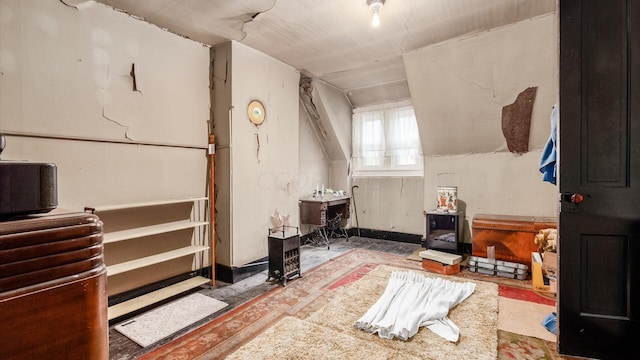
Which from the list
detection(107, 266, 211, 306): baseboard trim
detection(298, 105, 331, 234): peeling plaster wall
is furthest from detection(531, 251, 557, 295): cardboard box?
detection(107, 266, 211, 306): baseboard trim

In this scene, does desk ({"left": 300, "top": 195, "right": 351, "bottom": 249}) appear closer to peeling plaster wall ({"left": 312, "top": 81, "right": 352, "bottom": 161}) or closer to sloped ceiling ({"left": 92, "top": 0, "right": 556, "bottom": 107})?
peeling plaster wall ({"left": 312, "top": 81, "right": 352, "bottom": 161})

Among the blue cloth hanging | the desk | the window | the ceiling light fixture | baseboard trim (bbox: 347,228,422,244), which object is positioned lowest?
baseboard trim (bbox: 347,228,422,244)

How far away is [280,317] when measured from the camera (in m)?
2.47

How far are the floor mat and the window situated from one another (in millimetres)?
3641

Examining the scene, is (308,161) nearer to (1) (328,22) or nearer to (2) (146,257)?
(1) (328,22)

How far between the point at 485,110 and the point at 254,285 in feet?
11.9

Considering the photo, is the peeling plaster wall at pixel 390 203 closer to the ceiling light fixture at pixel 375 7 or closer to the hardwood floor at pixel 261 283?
the hardwood floor at pixel 261 283

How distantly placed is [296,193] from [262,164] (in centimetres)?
78

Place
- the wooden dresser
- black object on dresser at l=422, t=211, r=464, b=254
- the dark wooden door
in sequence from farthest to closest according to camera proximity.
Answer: black object on dresser at l=422, t=211, r=464, b=254
the dark wooden door
the wooden dresser

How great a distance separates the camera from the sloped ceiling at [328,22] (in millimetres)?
2635

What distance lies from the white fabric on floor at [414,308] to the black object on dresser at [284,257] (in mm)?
1063

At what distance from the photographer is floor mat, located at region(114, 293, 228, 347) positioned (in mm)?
2209

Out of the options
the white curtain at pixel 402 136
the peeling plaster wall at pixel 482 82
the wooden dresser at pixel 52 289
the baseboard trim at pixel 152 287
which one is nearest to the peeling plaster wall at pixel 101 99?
the baseboard trim at pixel 152 287

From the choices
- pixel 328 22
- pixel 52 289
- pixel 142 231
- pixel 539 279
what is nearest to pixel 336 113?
pixel 328 22
